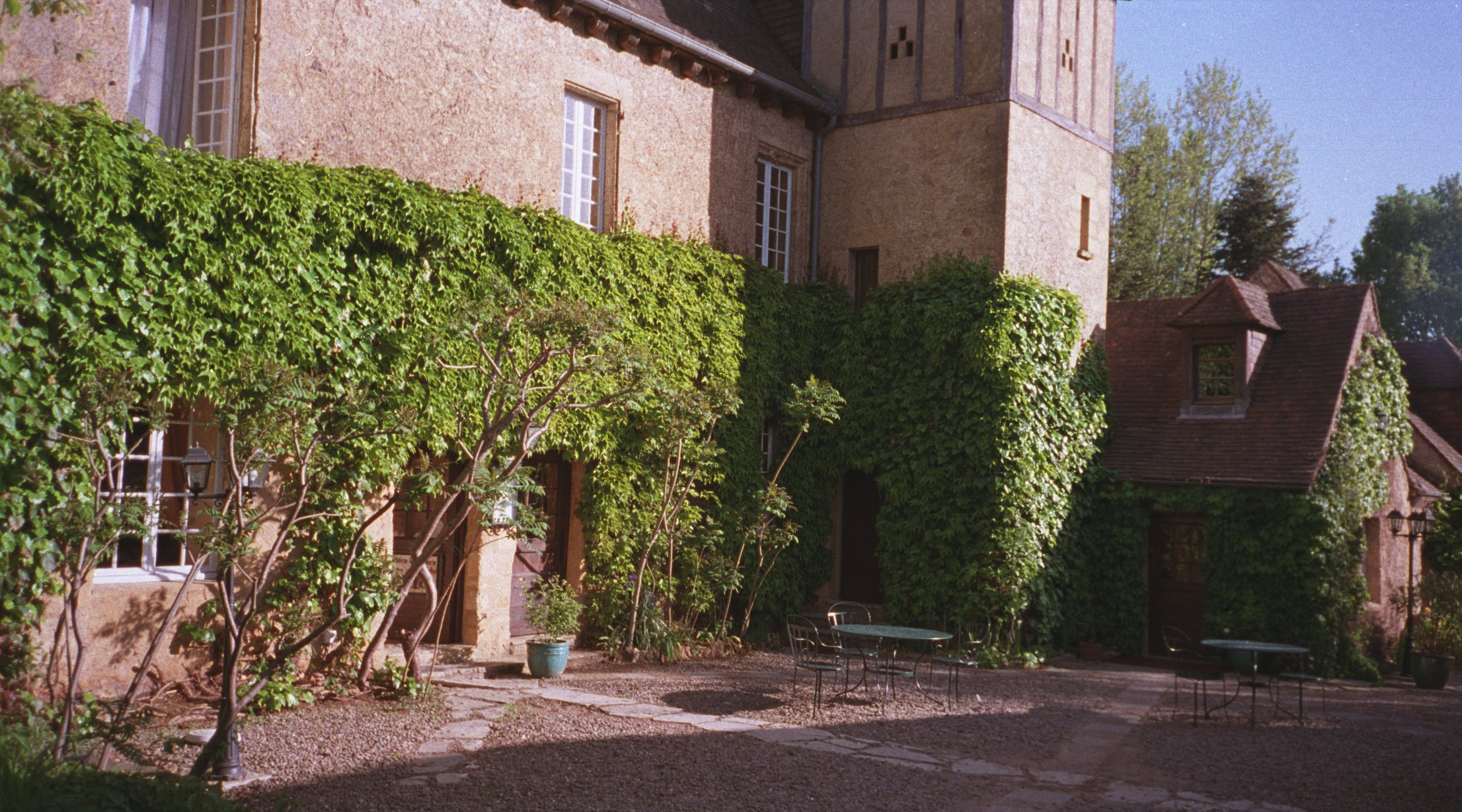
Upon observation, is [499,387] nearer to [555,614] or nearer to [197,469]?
[197,469]

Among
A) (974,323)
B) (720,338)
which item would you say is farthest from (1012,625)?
(720,338)

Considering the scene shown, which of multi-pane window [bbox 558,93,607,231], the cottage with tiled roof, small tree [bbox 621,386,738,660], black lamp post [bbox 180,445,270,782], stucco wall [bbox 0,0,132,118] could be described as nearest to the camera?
black lamp post [bbox 180,445,270,782]

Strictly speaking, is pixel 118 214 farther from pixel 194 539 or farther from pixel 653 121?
pixel 653 121

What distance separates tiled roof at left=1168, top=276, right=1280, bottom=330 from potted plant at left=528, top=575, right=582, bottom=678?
31.4 feet

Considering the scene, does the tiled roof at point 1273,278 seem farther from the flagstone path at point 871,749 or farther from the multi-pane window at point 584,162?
the multi-pane window at point 584,162

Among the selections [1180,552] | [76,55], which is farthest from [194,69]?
[1180,552]

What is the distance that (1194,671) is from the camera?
1027 centimetres

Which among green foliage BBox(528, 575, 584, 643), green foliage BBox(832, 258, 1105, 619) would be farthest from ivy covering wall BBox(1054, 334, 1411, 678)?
green foliage BBox(528, 575, 584, 643)

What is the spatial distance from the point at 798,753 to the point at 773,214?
8.50 metres

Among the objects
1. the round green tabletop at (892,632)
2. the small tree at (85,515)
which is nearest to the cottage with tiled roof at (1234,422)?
the round green tabletop at (892,632)

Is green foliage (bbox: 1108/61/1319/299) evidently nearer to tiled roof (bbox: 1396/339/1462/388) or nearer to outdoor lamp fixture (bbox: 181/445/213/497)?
tiled roof (bbox: 1396/339/1462/388)

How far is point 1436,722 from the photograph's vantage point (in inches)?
440

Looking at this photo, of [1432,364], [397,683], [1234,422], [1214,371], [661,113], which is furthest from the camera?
[1432,364]

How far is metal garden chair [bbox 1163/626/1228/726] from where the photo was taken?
10.2 m
